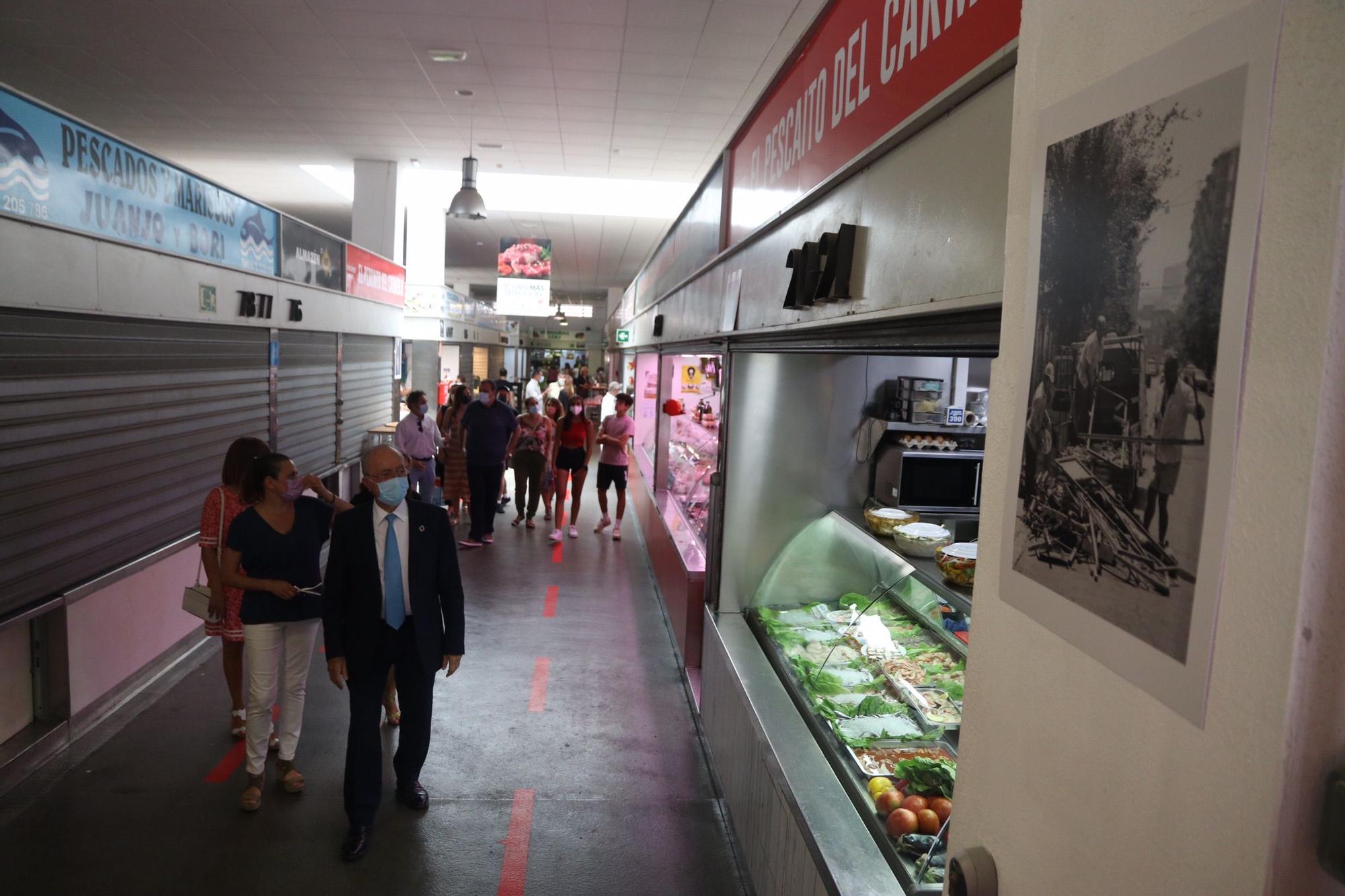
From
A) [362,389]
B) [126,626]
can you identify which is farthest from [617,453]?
[126,626]

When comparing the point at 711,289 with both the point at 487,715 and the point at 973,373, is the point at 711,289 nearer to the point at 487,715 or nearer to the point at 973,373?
the point at 973,373

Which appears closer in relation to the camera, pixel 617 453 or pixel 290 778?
pixel 290 778

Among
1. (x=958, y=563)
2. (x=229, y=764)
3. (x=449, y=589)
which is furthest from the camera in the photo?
(x=229, y=764)

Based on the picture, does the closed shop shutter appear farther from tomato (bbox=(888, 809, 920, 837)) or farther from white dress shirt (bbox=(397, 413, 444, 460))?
tomato (bbox=(888, 809, 920, 837))

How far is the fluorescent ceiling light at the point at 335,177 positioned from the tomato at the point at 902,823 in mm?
13855

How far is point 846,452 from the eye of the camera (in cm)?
524

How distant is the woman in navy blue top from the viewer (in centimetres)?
413

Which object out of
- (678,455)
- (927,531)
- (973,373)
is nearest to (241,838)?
(927,531)

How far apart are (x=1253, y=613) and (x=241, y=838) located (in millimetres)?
4198

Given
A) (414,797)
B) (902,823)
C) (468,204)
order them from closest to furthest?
1. (902,823)
2. (414,797)
3. (468,204)

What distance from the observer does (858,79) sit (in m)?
2.90

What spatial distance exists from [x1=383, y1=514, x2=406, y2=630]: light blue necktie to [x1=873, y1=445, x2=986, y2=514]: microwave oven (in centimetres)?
261

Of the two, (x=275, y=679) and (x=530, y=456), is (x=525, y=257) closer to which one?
(x=530, y=456)

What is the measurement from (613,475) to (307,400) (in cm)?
332
